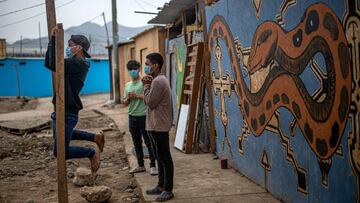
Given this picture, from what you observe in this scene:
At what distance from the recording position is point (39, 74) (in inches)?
1284

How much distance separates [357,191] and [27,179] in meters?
5.49

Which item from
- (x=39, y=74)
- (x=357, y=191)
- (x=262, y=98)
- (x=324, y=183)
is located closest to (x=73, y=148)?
(x=262, y=98)

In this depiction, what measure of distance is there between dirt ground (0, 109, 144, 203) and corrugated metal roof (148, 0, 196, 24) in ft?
11.6

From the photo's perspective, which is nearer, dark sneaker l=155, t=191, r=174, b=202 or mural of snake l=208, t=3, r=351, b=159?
mural of snake l=208, t=3, r=351, b=159

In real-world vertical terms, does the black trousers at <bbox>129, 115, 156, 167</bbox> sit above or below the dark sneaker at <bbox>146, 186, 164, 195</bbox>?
above

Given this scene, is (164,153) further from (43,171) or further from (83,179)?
(43,171)

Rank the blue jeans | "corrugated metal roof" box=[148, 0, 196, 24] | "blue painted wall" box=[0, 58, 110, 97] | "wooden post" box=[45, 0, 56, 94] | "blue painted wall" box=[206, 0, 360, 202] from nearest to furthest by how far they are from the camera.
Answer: "blue painted wall" box=[206, 0, 360, 202]
"wooden post" box=[45, 0, 56, 94]
the blue jeans
"corrugated metal roof" box=[148, 0, 196, 24]
"blue painted wall" box=[0, 58, 110, 97]

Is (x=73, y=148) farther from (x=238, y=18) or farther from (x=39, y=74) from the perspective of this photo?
(x=39, y=74)

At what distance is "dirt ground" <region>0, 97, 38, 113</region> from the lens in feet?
72.6

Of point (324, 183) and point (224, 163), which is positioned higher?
point (324, 183)

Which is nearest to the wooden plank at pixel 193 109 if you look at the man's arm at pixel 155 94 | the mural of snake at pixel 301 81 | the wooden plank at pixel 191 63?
the wooden plank at pixel 191 63

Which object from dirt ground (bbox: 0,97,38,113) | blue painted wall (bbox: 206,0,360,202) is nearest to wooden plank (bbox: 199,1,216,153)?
blue painted wall (bbox: 206,0,360,202)

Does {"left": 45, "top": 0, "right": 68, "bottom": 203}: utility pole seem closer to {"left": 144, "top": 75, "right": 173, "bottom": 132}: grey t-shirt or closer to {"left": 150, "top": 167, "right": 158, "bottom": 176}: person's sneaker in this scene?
{"left": 144, "top": 75, "right": 173, "bottom": 132}: grey t-shirt

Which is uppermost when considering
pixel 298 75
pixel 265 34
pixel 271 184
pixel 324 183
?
pixel 265 34
